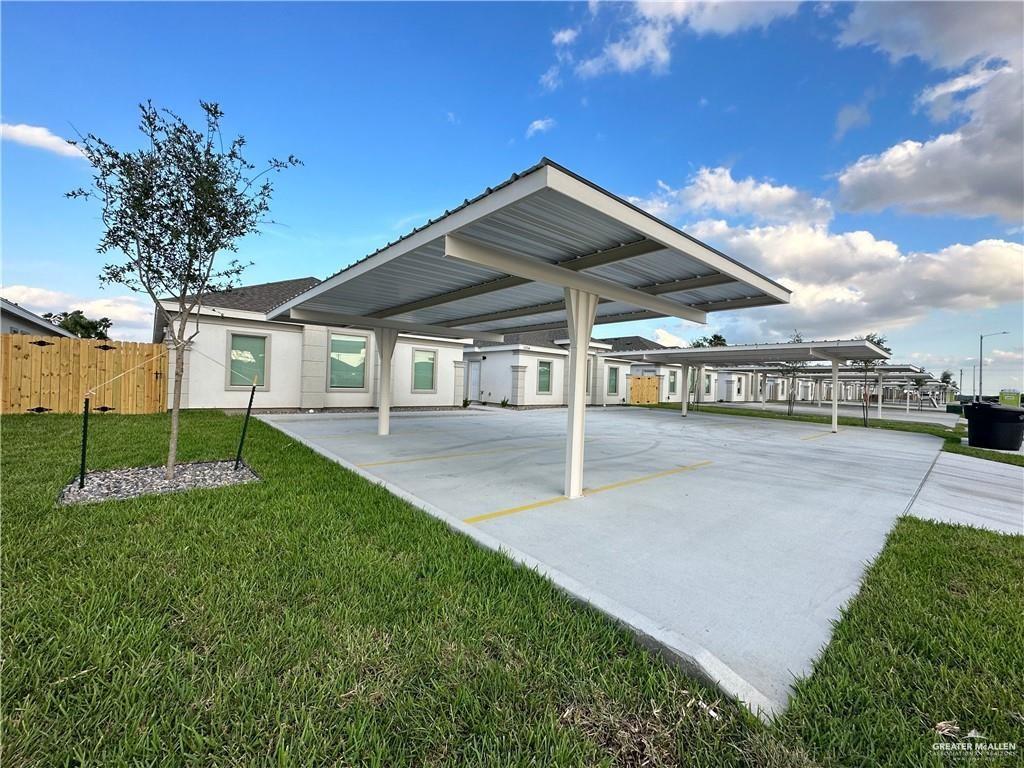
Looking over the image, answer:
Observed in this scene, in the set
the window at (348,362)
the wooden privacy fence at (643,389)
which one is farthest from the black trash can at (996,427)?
the window at (348,362)

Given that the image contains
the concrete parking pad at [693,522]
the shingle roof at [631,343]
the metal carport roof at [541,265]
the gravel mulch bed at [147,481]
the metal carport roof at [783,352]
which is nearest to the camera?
the concrete parking pad at [693,522]

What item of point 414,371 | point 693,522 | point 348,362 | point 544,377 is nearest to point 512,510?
point 693,522

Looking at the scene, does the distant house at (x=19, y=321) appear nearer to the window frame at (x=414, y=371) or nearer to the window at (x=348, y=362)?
the window at (x=348, y=362)

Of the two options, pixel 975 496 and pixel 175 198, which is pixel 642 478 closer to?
pixel 975 496

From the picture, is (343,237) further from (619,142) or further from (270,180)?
(619,142)

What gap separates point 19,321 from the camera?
1280cm

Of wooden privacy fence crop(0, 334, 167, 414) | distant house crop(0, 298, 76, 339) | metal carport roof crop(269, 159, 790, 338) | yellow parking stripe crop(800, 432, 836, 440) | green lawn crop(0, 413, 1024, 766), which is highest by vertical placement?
metal carport roof crop(269, 159, 790, 338)

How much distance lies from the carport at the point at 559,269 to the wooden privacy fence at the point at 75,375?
6.92m

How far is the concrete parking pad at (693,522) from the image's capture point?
2535 mm

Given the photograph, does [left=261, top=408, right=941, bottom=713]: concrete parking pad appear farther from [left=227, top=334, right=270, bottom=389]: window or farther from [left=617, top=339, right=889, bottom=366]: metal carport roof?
[left=227, top=334, right=270, bottom=389]: window

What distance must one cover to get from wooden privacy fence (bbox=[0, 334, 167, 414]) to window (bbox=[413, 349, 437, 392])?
806 cm

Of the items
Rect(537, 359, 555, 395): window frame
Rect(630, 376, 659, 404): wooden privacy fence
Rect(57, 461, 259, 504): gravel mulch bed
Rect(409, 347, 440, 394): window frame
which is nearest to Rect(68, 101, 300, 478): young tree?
Rect(57, 461, 259, 504): gravel mulch bed

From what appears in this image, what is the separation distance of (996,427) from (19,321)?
2847cm

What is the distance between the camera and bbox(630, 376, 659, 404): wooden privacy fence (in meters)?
28.1
